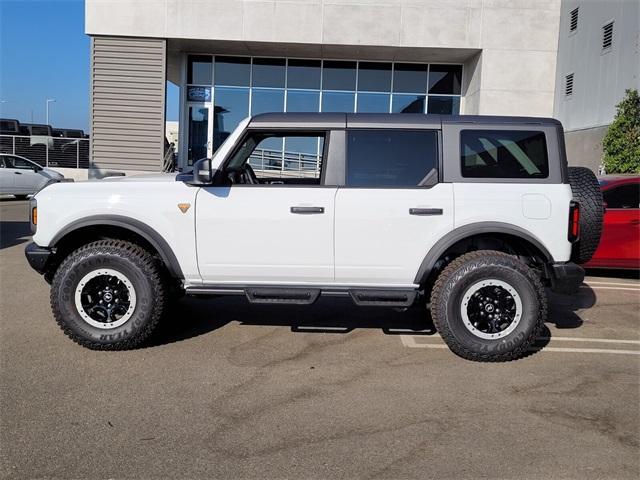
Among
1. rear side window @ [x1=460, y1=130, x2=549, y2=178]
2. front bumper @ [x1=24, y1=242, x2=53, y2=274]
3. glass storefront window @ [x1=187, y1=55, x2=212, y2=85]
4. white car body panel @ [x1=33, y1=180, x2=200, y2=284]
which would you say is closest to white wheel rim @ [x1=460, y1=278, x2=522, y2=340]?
rear side window @ [x1=460, y1=130, x2=549, y2=178]

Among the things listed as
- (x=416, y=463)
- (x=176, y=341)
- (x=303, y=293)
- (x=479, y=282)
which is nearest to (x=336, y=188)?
(x=303, y=293)

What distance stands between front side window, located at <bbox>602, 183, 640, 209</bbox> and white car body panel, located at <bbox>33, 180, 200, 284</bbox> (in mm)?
6242

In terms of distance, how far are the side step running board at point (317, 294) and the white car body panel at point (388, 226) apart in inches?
7.4

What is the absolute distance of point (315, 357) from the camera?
4.75m

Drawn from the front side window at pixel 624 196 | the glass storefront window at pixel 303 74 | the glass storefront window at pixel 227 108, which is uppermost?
the glass storefront window at pixel 303 74

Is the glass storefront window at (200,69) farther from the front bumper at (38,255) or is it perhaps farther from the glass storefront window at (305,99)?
the front bumper at (38,255)

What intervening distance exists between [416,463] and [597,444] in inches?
44.8

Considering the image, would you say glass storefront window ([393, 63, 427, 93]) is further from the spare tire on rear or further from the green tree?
the spare tire on rear

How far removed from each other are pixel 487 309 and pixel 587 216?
47.7 inches

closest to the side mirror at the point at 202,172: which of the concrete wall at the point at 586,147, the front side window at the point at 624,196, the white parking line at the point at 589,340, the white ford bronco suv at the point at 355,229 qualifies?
the white ford bronco suv at the point at 355,229

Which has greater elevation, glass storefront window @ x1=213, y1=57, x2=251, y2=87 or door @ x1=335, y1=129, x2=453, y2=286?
glass storefront window @ x1=213, y1=57, x2=251, y2=87

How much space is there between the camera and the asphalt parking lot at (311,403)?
3.07 meters

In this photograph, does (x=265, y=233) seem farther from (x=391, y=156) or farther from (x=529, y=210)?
(x=529, y=210)

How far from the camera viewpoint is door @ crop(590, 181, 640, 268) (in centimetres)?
804
